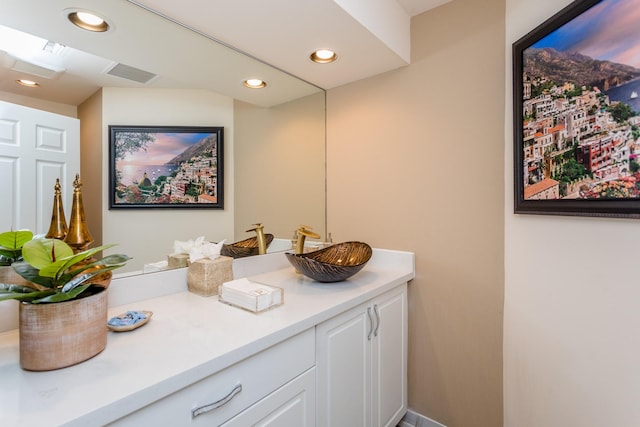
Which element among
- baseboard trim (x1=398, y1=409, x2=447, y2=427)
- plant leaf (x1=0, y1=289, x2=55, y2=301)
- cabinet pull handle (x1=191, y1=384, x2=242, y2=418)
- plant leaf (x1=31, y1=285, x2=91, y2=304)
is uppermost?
plant leaf (x1=0, y1=289, x2=55, y2=301)

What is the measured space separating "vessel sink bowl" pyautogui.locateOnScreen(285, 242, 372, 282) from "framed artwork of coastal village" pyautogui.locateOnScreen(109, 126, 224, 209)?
492 millimetres

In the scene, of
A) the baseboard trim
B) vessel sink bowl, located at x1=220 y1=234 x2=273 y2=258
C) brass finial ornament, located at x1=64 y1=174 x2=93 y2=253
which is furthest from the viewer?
the baseboard trim

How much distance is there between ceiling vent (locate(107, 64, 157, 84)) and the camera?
120cm

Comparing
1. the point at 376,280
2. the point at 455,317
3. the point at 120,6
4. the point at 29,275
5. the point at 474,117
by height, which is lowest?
the point at 455,317

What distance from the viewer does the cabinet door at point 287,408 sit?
2.73ft

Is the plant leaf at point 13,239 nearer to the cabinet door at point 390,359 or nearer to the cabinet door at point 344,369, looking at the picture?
the cabinet door at point 344,369

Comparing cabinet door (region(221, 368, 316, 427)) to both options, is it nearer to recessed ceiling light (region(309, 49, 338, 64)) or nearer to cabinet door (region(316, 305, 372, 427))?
cabinet door (region(316, 305, 372, 427))

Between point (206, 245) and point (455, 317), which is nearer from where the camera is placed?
point (206, 245)

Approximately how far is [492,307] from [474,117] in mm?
890

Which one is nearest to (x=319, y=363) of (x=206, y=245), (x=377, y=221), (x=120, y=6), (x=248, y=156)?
(x=206, y=245)

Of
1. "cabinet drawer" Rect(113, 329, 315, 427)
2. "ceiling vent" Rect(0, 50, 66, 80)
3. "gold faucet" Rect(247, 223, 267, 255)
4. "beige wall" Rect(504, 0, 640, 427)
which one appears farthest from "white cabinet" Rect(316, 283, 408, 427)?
"ceiling vent" Rect(0, 50, 66, 80)

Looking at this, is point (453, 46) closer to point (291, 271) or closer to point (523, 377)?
point (291, 271)

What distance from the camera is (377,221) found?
180 cm

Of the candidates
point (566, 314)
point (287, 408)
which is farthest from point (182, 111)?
point (566, 314)
